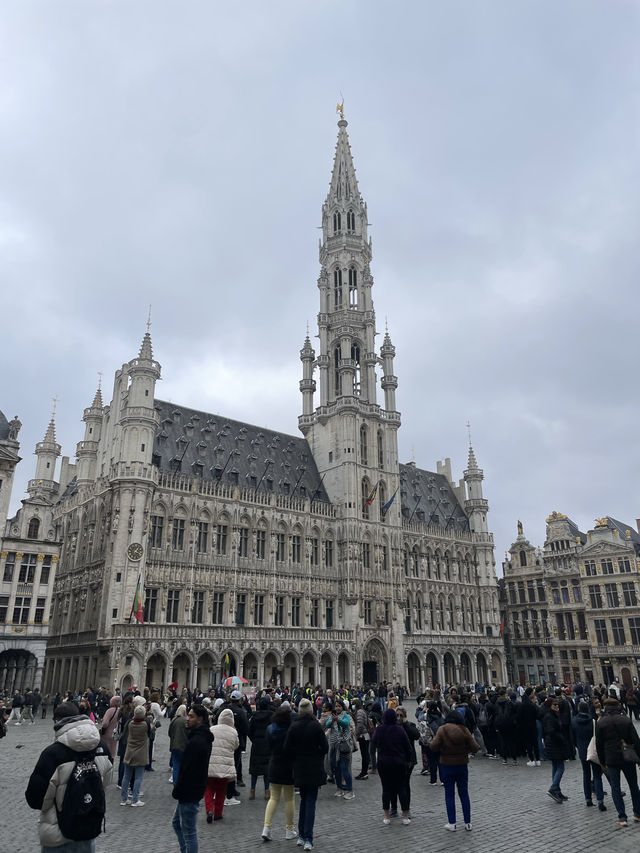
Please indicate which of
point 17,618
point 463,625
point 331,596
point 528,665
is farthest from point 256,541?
point 528,665

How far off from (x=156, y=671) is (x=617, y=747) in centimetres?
4033

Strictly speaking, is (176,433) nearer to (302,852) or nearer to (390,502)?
(390,502)

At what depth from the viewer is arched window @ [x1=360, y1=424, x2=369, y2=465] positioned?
64.4 meters

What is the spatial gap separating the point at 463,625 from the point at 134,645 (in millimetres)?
37963

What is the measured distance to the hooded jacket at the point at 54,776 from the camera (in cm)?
569

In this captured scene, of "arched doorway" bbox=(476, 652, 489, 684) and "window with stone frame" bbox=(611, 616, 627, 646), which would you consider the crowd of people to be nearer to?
"window with stone frame" bbox=(611, 616, 627, 646)

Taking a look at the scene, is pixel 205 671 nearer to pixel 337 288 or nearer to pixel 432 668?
pixel 432 668

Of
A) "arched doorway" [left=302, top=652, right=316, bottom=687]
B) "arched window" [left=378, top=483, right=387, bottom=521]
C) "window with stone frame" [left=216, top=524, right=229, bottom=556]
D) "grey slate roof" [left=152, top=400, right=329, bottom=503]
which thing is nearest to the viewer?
"window with stone frame" [left=216, top=524, right=229, bottom=556]

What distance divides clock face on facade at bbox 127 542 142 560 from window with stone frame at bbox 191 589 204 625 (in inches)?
226

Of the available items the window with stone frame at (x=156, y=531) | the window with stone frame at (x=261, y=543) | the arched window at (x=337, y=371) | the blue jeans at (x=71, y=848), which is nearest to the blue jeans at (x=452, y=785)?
the blue jeans at (x=71, y=848)

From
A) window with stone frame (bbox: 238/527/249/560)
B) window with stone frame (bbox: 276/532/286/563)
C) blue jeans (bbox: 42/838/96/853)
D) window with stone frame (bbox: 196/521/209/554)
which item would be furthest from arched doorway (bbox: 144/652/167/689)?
blue jeans (bbox: 42/838/96/853)

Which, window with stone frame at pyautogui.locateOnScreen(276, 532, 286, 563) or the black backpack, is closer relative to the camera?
the black backpack

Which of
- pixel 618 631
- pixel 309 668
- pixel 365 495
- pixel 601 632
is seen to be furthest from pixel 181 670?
pixel 618 631

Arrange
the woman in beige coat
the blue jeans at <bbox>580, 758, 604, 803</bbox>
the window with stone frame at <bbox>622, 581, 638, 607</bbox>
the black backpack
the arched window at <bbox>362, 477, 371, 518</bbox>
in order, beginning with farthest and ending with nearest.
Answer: the arched window at <bbox>362, 477, 371, 518</bbox> → the window with stone frame at <bbox>622, 581, 638, 607</bbox> → the woman in beige coat → the blue jeans at <bbox>580, 758, 604, 803</bbox> → the black backpack
